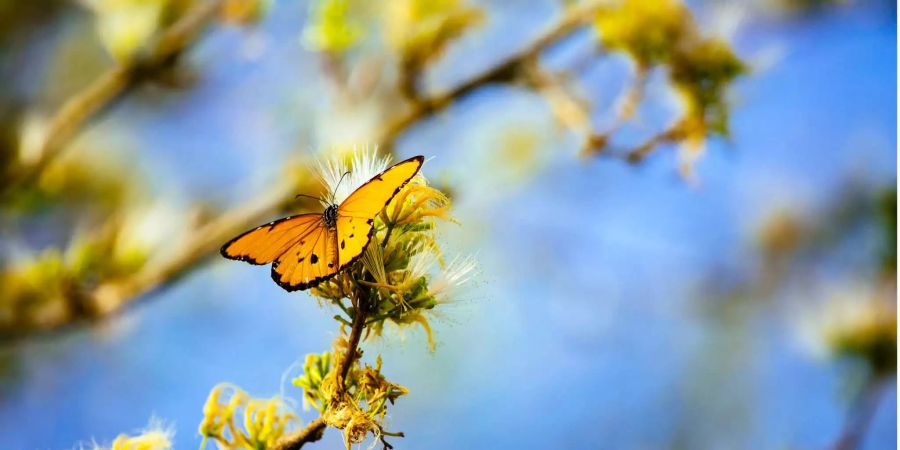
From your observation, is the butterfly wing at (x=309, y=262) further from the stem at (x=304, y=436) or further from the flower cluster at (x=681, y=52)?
the flower cluster at (x=681, y=52)

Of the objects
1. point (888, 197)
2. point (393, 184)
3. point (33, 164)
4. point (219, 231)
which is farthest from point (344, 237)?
point (888, 197)

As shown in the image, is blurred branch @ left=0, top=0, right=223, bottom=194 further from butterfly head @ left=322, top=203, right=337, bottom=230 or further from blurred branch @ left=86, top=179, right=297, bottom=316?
butterfly head @ left=322, top=203, right=337, bottom=230

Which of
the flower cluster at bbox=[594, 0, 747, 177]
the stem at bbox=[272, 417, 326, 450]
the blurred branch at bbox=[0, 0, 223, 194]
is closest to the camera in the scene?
the stem at bbox=[272, 417, 326, 450]

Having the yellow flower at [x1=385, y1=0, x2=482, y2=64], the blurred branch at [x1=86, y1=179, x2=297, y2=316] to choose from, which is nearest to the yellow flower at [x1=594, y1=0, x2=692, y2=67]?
the yellow flower at [x1=385, y1=0, x2=482, y2=64]

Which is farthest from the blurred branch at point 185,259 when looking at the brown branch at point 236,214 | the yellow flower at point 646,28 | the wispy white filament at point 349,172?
the wispy white filament at point 349,172

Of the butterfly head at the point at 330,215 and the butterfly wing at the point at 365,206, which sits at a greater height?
the butterfly head at the point at 330,215

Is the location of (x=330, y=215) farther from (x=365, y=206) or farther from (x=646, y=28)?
(x=646, y=28)

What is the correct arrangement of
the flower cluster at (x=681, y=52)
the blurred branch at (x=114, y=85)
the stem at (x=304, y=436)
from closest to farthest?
1. the stem at (x=304, y=436)
2. the flower cluster at (x=681, y=52)
3. the blurred branch at (x=114, y=85)
